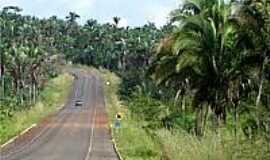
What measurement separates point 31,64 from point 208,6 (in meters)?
56.5

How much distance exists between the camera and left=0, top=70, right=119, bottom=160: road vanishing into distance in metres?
39.2

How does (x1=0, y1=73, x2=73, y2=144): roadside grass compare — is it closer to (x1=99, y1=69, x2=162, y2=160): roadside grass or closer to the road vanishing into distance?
the road vanishing into distance

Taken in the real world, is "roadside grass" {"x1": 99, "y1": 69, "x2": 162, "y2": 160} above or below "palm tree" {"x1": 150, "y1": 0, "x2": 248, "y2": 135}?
below

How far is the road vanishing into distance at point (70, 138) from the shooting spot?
3925cm

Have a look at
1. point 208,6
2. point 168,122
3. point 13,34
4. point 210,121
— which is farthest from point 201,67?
point 13,34

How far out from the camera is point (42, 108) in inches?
3524

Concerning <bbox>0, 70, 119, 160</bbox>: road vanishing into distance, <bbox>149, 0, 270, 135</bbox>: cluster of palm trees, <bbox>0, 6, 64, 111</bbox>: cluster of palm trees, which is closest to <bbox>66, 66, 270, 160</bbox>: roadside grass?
<bbox>0, 70, 119, 160</bbox>: road vanishing into distance

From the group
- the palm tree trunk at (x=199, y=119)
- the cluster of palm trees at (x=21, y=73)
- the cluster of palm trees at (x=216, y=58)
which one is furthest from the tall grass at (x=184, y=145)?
the cluster of palm trees at (x=21, y=73)

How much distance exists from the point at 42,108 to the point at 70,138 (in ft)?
121

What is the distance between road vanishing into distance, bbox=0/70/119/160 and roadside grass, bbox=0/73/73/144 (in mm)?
1088

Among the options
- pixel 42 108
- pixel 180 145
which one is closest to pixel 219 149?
pixel 180 145

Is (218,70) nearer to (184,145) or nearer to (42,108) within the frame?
(184,145)

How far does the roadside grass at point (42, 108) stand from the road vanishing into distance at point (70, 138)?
3.57 ft

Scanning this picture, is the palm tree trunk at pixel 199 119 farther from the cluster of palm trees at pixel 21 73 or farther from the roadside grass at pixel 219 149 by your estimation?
the cluster of palm trees at pixel 21 73
